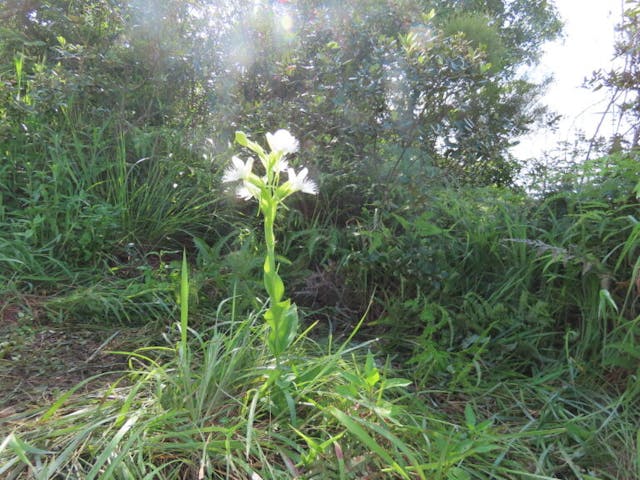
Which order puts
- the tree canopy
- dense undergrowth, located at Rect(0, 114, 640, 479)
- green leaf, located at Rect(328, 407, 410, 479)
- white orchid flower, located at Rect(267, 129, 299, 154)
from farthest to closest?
the tree canopy, white orchid flower, located at Rect(267, 129, 299, 154), dense undergrowth, located at Rect(0, 114, 640, 479), green leaf, located at Rect(328, 407, 410, 479)

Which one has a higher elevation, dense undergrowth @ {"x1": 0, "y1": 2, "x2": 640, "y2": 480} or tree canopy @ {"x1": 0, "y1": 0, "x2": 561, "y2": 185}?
tree canopy @ {"x1": 0, "y1": 0, "x2": 561, "y2": 185}

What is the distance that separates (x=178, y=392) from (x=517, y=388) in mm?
1156

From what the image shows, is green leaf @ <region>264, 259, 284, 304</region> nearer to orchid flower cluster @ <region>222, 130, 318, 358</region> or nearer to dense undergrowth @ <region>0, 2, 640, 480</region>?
orchid flower cluster @ <region>222, 130, 318, 358</region>

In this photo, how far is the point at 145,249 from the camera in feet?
8.50

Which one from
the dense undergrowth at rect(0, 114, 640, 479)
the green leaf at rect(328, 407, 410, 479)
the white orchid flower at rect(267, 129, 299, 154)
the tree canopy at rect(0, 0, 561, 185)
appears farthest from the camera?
the tree canopy at rect(0, 0, 561, 185)

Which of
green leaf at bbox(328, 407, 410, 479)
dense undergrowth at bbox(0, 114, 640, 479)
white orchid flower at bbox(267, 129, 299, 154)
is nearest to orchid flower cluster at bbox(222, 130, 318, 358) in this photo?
white orchid flower at bbox(267, 129, 299, 154)

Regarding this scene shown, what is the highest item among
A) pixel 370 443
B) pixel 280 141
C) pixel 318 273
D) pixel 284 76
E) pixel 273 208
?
pixel 284 76

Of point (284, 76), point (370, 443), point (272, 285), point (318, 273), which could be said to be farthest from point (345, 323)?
point (284, 76)

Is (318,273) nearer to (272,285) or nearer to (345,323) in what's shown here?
(345,323)

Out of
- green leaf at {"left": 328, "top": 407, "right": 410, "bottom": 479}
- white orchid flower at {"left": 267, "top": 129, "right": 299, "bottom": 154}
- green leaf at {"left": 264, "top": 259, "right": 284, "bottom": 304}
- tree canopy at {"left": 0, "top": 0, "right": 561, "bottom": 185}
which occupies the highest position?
tree canopy at {"left": 0, "top": 0, "right": 561, "bottom": 185}

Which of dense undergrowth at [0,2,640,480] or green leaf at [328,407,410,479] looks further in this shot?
dense undergrowth at [0,2,640,480]

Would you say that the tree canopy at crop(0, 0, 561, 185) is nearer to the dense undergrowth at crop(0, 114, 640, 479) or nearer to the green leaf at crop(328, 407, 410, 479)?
the dense undergrowth at crop(0, 114, 640, 479)

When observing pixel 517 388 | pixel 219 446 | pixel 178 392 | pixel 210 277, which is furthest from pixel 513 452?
pixel 210 277

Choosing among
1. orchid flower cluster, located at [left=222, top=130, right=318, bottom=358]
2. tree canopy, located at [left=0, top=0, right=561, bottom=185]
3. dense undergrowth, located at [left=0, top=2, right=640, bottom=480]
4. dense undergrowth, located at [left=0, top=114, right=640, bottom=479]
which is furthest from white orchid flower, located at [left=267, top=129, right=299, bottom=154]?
tree canopy, located at [left=0, top=0, right=561, bottom=185]
